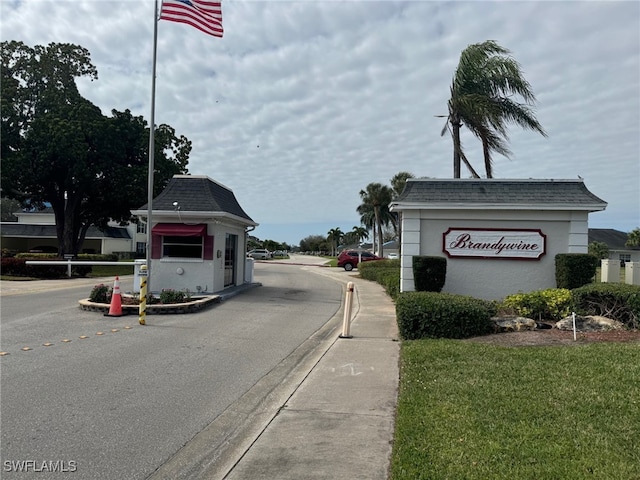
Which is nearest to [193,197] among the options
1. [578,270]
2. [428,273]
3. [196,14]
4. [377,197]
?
[196,14]

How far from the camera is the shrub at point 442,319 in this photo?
892 centimetres

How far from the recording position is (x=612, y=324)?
9.05 meters

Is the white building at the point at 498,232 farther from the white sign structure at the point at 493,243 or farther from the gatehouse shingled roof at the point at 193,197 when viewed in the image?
the gatehouse shingled roof at the point at 193,197

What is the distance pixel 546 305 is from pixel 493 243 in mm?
3022

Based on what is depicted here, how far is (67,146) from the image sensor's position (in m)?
29.9

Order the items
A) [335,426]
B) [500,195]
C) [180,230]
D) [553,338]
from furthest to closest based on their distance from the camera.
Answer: [180,230]
[500,195]
[553,338]
[335,426]

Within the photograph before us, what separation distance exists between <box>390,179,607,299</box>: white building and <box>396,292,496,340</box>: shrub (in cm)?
417

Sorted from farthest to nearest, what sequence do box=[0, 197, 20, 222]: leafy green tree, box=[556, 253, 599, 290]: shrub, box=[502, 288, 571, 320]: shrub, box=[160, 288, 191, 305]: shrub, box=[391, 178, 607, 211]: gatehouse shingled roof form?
1. box=[0, 197, 20, 222]: leafy green tree
2. box=[160, 288, 191, 305]: shrub
3. box=[391, 178, 607, 211]: gatehouse shingled roof
4. box=[556, 253, 599, 290]: shrub
5. box=[502, 288, 571, 320]: shrub

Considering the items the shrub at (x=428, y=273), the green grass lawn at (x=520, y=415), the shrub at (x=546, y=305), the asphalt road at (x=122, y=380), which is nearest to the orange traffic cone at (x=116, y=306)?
the asphalt road at (x=122, y=380)

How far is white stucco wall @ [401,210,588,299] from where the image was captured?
12.9m

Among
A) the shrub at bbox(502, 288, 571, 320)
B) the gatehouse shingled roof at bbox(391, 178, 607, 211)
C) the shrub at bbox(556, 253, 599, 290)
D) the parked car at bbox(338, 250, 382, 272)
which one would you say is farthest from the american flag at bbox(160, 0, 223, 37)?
the parked car at bbox(338, 250, 382, 272)

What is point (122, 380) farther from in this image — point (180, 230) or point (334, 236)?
point (334, 236)

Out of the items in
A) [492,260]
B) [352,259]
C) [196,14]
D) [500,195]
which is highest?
[196,14]

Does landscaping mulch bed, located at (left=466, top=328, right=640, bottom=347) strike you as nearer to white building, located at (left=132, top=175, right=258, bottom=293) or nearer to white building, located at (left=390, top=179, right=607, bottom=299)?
white building, located at (left=390, top=179, right=607, bottom=299)
